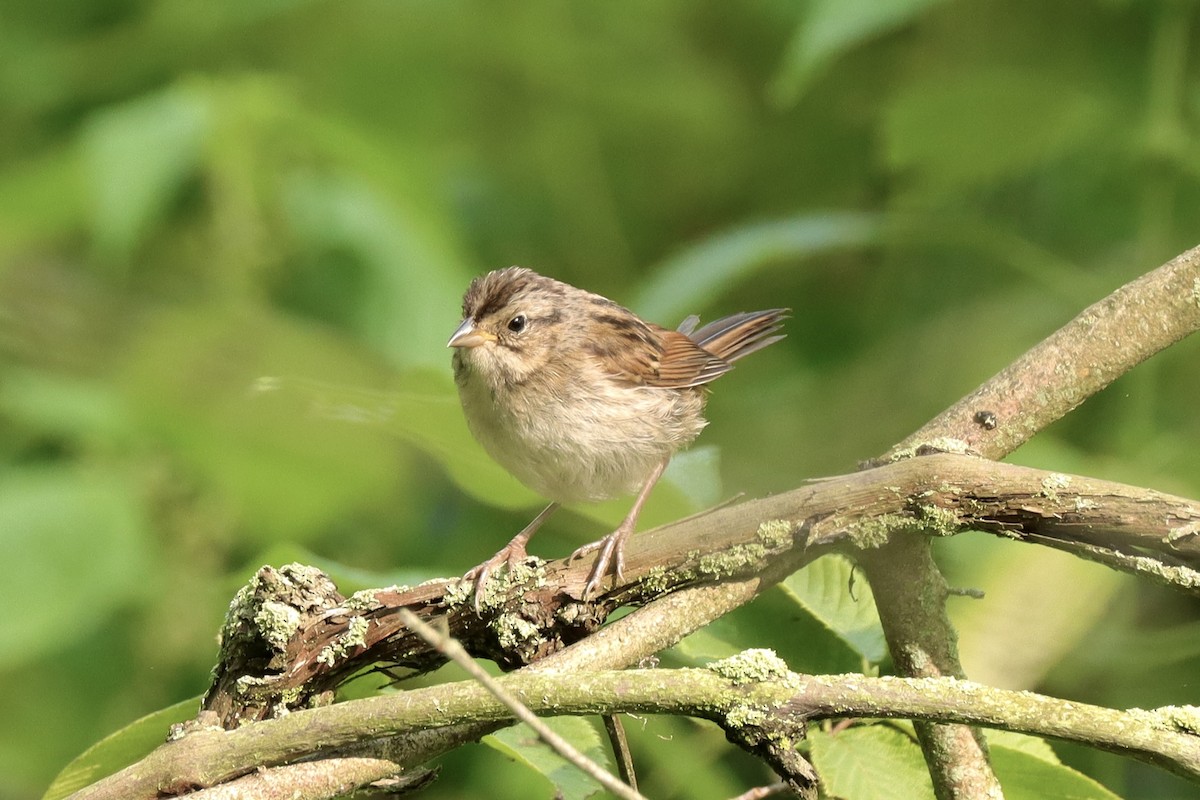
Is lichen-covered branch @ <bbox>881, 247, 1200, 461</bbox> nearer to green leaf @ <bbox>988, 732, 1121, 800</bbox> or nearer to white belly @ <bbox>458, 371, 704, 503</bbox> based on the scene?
green leaf @ <bbox>988, 732, 1121, 800</bbox>

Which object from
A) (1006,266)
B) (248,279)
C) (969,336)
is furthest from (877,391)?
(248,279)

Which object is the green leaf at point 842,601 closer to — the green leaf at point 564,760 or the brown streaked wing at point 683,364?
the green leaf at point 564,760

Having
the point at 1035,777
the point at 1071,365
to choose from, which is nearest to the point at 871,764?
the point at 1035,777

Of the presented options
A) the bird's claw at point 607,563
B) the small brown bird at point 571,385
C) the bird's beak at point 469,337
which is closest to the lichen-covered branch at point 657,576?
the bird's claw at point 607,563

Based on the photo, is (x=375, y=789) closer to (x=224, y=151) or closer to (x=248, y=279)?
(x=248, y=279)

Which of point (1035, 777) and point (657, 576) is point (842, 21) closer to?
point (657, 576)

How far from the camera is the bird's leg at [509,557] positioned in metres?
1.84

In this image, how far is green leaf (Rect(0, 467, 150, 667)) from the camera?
3469 millimetres

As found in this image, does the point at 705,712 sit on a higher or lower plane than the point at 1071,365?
lower

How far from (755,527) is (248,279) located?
8.43 feet

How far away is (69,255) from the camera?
4.44 m

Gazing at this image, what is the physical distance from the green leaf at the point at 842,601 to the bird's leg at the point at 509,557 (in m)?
0.44

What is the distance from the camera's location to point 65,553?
367cm

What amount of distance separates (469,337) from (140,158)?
1435mm
